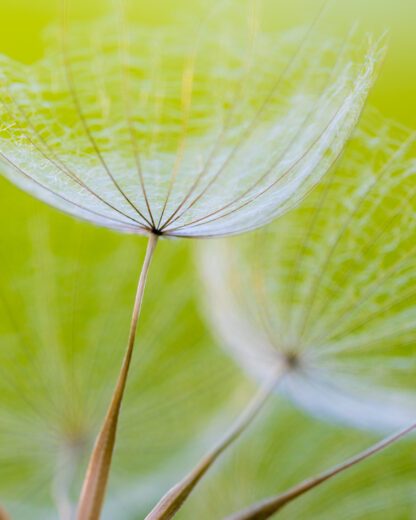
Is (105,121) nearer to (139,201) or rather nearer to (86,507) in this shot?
(139,201)

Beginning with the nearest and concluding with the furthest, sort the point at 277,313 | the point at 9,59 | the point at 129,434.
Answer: the point at 9,59 → the point at 277,313 → the point at 129,434

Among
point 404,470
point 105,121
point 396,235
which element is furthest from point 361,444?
point 105,121

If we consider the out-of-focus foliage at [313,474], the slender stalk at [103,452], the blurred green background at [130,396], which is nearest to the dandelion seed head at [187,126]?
the slender stalk at [103,452]

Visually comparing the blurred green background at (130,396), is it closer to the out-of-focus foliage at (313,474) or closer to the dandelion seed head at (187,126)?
the out-of-focus foliage at (313,474)

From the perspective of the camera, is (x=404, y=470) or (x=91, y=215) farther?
(x=404, y=470)

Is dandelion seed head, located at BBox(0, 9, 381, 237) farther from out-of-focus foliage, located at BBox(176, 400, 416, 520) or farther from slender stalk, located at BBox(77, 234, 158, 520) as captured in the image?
out-of-focus foliage, located at BBox(176, 400, 416, 520)

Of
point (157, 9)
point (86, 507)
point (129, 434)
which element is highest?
point (157, 9)
